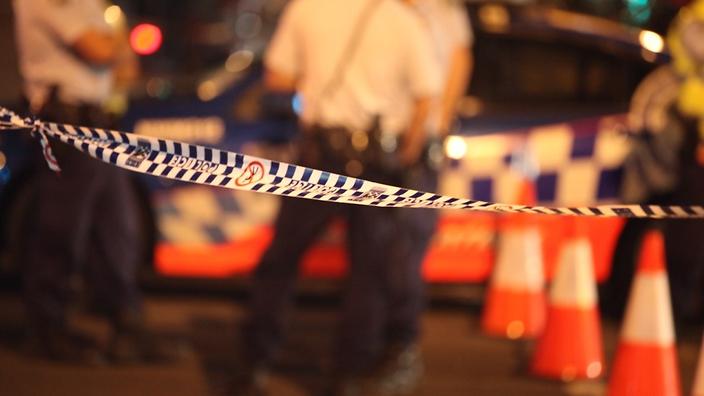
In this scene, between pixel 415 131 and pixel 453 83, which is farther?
pixel 453 83

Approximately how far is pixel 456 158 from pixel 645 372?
2.13m

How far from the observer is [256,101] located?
686cm

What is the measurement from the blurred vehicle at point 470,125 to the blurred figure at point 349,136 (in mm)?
1324

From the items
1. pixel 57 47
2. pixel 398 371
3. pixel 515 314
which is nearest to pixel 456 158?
pixel 515 314

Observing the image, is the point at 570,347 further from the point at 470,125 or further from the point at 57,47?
the point at 57,47

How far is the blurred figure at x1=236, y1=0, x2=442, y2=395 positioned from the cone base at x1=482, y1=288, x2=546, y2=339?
4.95 ft

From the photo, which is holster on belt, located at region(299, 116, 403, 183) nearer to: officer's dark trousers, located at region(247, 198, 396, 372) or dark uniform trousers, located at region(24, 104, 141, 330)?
officer's dark trousers, located at region(247, 198, 396, 372)

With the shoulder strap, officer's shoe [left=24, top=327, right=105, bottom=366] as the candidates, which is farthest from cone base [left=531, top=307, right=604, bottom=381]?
officer's shoe [left=24, top=327, right=105, bottom=366]

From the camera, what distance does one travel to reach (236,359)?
20.2ft

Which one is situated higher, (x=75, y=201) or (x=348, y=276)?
(x=75, y=201)

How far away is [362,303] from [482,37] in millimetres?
2249

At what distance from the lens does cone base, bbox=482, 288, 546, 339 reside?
22.5 ft

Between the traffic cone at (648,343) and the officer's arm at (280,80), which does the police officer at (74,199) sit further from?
the traffic cone at (648,343)

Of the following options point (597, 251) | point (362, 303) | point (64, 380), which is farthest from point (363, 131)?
point (597, 251)
